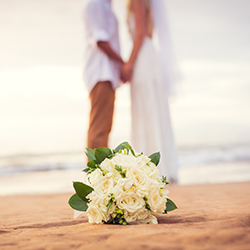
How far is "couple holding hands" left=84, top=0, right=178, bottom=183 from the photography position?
10.5 feet

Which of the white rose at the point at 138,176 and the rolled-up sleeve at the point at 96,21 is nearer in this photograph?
the white rose at the point at 138,176

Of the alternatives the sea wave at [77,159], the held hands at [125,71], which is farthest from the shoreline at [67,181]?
the sea wave at [77,159]

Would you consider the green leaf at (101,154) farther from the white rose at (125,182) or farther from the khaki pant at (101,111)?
the khaki pant at (101,111)

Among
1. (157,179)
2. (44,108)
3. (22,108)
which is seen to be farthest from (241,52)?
(157,179)

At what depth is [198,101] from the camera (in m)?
13.6

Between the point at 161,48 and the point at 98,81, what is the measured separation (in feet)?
3.84

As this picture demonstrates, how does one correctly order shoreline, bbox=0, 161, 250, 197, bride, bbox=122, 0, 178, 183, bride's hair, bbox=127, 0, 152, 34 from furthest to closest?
shoreline, bbox=0, 161, 250, 197 < bride's hair, bbox=127, 0, 152, 34 < bride, bbox=122, 0, 178, 183

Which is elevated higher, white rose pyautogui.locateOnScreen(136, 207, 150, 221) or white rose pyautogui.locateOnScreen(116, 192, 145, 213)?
white rose pyautogui.locateOnScreen(116, 192, 145, 213)

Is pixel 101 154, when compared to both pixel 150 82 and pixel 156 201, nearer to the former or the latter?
pixel 156 201

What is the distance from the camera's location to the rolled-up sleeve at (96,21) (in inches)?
124

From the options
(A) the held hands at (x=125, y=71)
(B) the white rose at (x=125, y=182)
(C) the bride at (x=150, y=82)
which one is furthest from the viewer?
(C) the bride at (x=150, y=82)

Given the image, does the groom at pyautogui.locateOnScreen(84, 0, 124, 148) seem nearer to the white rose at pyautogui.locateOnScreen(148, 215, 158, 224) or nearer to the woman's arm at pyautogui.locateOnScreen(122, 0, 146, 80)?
the woman's arm at pyautogui.locateOnScreen(122, 0, 146, 80)

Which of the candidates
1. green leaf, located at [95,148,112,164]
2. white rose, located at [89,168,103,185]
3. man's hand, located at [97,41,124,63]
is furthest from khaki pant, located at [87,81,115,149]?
white rose, located at [89,168,103,185]

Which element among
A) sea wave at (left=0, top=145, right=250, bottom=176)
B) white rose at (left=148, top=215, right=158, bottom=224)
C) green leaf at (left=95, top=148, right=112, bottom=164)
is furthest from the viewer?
sea wave at (left=0, top=145, right=250, bottom=176)
